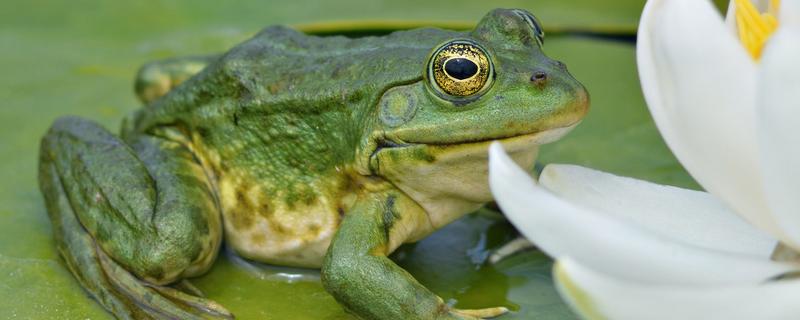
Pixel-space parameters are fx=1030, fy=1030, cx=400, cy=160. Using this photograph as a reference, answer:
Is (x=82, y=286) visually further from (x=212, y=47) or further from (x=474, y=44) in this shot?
(x=212, y=47)

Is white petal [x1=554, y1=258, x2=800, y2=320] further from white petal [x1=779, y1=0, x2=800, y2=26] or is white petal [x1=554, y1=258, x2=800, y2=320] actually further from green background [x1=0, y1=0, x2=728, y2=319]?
green background [x1=0, y1=0, x2=728, y2=319]

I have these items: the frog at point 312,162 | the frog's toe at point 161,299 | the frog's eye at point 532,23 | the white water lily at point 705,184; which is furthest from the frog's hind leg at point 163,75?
the white water lily at point 705,184

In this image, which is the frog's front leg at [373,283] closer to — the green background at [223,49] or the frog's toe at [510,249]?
the green background at [223,49]

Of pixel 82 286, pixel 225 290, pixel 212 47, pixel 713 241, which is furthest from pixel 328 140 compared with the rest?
pixel 212 47

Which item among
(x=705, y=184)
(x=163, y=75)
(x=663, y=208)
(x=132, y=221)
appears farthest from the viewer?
(x=163, y=75)

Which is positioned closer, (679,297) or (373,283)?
(679,297)

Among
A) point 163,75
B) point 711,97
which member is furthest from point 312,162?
point 711,97

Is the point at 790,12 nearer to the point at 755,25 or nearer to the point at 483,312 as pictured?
the point at 755,25
